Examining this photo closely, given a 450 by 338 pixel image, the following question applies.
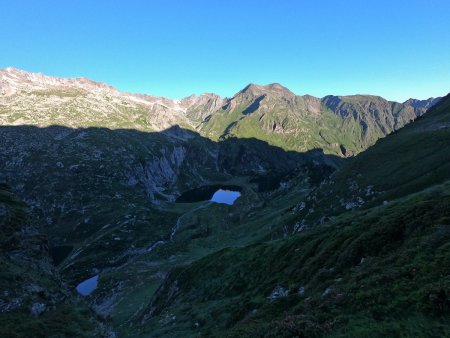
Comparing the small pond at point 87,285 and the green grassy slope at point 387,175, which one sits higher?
the green grassy slope at point 387,175

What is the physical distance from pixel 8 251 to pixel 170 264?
9217 cm

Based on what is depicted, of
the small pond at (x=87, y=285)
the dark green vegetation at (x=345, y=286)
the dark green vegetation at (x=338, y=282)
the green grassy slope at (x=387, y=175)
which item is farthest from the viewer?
the small pond at (x=87, y=285)

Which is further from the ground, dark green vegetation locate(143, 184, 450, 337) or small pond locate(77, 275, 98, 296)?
dark green vegetation locate(143, 184, 450, 337)

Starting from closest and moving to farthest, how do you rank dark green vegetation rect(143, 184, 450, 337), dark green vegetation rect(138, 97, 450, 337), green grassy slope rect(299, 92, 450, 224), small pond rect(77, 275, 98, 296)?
dark green vegetation rect(143, 184, 450, 337) < dark green vegetation rect(138, 97, 450, 337) < green grassy slope rect(299, 92, 450, 224) < small pond rect(77, 275, 98, 296)

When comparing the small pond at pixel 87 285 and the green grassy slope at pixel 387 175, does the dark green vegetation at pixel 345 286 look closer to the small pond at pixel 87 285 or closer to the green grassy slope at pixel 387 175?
the green grassy slope at pixel 387 175

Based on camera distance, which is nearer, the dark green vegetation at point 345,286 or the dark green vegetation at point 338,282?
the dark green vegetation at point 345,286

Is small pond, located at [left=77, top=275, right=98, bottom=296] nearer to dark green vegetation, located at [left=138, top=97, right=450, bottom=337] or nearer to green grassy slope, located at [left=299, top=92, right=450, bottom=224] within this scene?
dark green vegetation, located at [left=138, top=97, right=450, bottom=337]

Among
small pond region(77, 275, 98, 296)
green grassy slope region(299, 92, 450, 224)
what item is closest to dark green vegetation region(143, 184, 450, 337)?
green grassy slope region(299, 92, 450, 224)

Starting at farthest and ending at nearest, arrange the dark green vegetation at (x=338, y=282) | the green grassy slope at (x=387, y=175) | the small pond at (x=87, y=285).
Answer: the small pond at (x=87, y=285) → the green grassy slope at (x=387, y=175) → the dark green vegetation at (x=338, y=282)

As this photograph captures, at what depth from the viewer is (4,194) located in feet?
236

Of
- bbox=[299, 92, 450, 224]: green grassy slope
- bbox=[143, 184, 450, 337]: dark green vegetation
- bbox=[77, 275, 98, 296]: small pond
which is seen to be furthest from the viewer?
bbox=[77, 275, 98, 296]: small pond

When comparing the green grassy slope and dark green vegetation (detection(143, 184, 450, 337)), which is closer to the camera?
dark green vegetation (detection(143, 184, 450, 337))

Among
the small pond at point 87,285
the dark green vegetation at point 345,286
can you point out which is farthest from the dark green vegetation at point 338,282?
the small pond at point 87,285

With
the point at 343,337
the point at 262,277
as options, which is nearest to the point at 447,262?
the point at 343,337
